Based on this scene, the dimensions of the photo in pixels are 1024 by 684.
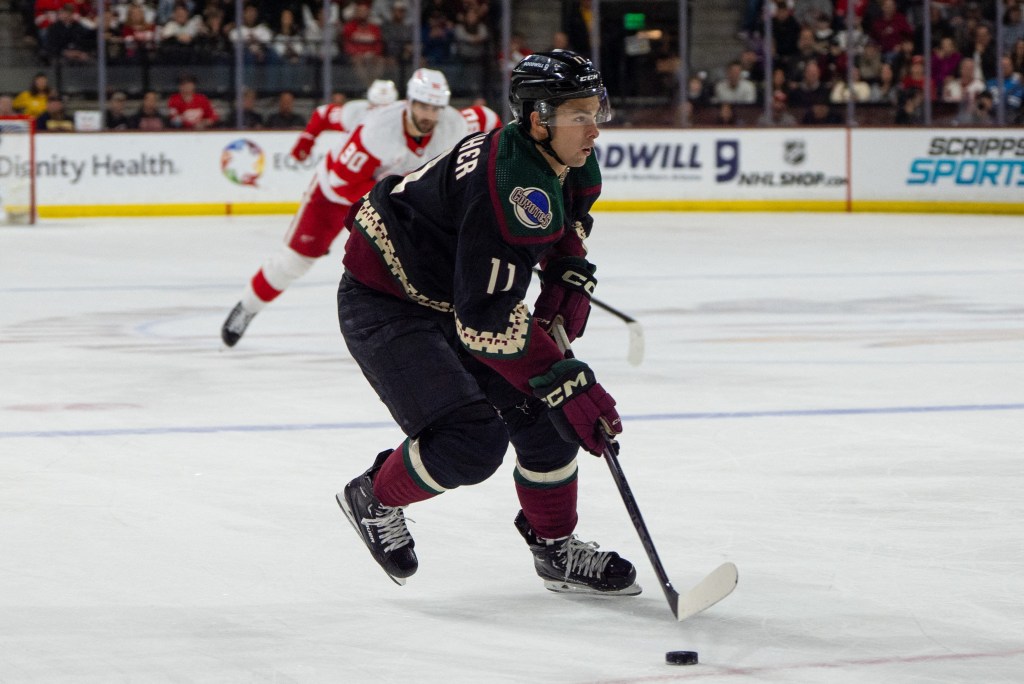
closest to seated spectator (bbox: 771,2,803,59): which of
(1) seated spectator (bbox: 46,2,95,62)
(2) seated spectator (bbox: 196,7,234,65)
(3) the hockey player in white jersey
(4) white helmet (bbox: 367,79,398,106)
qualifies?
(2) seated spectator (bbox: 196,7,234,65)

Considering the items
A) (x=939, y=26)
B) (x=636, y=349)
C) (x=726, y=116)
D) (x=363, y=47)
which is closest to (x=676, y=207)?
(x=726, y=116)

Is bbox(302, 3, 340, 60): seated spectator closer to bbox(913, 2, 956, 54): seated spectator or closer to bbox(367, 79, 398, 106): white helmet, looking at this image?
bbox(913, 2, 956, 54): seated spectator

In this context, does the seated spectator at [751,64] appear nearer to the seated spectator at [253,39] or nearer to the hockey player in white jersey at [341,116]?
the seated spectator at [253,39]

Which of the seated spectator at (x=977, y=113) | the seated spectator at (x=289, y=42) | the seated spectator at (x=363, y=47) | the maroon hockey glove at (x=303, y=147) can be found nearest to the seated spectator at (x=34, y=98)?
the seated spectator at (x=289, y=42)

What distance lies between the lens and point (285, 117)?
44.2 feet

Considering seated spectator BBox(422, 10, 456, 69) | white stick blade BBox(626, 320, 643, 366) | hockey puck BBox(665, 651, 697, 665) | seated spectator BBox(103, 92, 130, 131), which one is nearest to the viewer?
hockey puck BBox(665, 651, 697, 665)

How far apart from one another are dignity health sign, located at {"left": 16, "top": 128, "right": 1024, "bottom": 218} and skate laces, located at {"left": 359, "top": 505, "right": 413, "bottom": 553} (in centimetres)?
1022

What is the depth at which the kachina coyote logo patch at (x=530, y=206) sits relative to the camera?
8.33 ft

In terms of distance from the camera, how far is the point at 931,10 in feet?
45.0

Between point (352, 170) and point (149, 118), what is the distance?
7.72m

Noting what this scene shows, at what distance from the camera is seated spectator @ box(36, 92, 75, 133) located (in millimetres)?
12953

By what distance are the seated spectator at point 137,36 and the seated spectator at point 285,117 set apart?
4.15 feet

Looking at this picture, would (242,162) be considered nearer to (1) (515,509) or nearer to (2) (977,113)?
(2) (977,113)

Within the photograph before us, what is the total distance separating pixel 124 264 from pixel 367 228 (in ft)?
22.8
